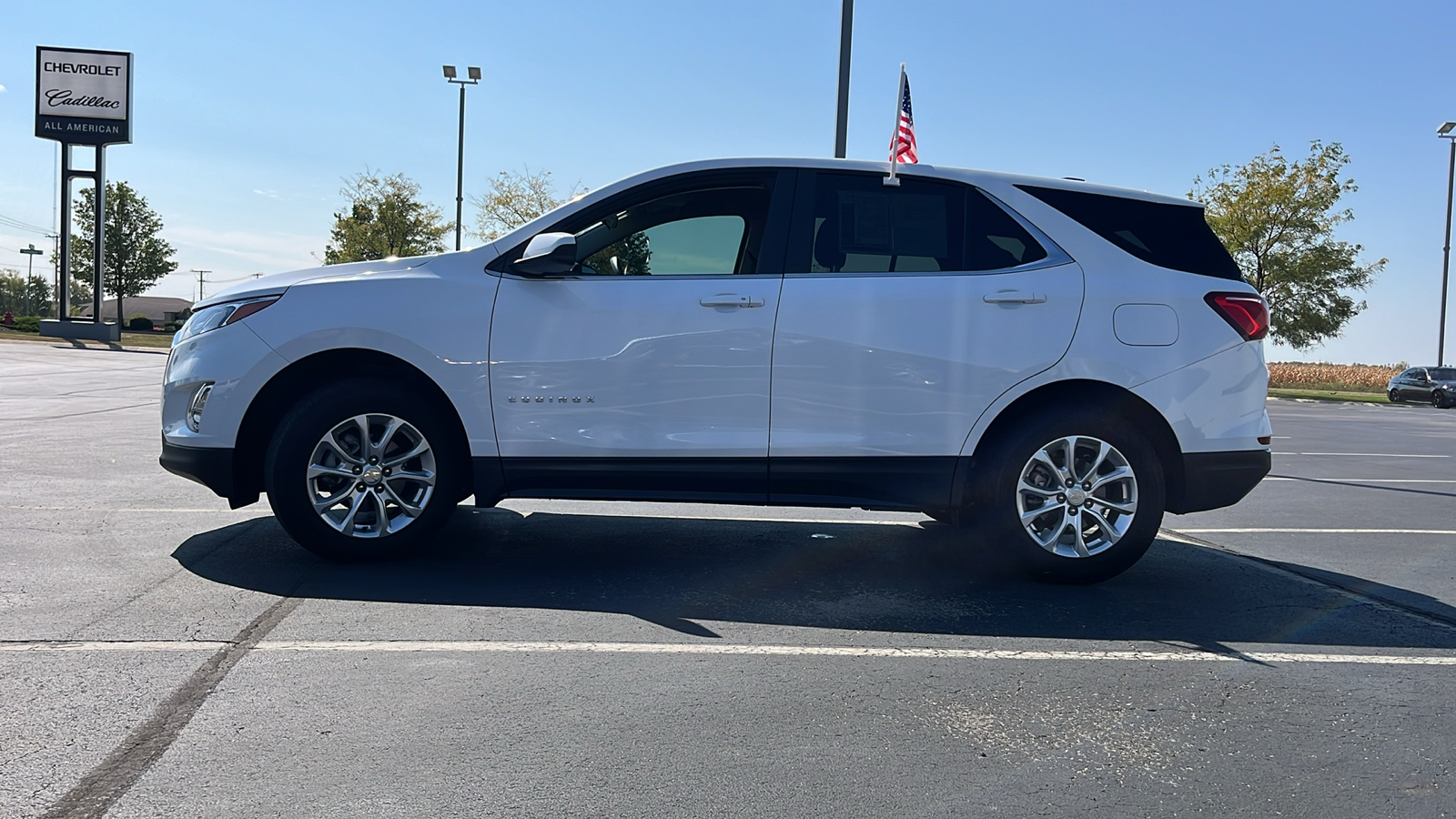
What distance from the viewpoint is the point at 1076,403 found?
510cm

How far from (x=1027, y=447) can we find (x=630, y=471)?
6.08 ft

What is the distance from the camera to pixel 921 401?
5.02 m

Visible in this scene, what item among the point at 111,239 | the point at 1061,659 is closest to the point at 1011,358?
the point at 1061,659

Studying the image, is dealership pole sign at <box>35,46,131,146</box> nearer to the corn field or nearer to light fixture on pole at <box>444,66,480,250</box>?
light fixture on pole at <box>444,66,480,250</box>

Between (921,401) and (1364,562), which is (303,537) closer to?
(921,401)

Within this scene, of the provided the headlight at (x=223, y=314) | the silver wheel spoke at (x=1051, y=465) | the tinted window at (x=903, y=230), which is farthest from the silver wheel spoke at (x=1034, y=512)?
the headlight at (x=223, y=314)

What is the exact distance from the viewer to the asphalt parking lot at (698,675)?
275 cm

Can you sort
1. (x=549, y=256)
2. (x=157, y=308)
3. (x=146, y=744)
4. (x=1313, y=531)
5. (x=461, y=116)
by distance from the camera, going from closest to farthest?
(x=146, y=744) → (x=549, y=256) → (x=1313, y=531) → (x=461, y=116) → (x=157, y=308)

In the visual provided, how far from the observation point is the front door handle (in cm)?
500

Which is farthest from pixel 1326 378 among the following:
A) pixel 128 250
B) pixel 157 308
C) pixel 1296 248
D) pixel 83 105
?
pixel 157 308

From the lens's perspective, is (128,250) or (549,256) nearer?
(549,256)

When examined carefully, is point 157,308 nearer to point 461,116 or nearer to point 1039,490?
point 461,116

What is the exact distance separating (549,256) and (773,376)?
1.17 m

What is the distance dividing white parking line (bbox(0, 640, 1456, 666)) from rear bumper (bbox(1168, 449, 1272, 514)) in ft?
3.73
